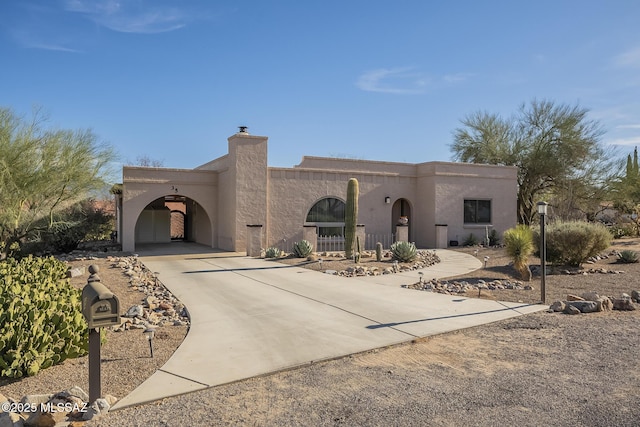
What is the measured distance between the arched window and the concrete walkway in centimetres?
714

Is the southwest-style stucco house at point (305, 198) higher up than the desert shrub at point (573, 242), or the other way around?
the southwest-style stucco house at point (305, 198)

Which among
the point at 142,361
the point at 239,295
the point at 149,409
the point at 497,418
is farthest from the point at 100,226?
the point at 497,418

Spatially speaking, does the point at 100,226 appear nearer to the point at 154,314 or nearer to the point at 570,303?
the point at 154,314

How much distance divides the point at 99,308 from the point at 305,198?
1571cm

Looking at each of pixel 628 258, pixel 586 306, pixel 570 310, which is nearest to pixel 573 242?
pixel 628 258

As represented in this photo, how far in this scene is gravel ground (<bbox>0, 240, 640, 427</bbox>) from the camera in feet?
12.8

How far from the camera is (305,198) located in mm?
19484

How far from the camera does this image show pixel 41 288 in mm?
6711

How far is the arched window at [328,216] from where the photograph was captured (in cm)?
1981

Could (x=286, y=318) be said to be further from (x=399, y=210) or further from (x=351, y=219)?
(x=399, y=210)

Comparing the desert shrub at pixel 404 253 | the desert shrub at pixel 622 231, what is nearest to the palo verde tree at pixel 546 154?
the desert shrub at pixel 622 231

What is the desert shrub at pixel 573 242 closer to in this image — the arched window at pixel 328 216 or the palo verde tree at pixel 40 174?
the arched window at pixel 328 216

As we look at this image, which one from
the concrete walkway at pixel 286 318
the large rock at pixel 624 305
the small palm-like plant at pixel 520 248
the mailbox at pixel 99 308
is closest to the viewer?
the mailbox at pixel 99 308

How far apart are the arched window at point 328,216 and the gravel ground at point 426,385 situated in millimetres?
13443
